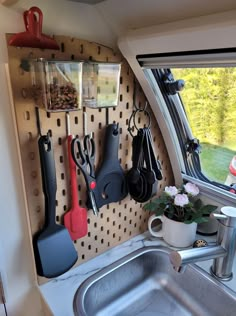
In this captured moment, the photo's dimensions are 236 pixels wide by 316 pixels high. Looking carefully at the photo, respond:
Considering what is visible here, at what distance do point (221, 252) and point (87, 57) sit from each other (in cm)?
79

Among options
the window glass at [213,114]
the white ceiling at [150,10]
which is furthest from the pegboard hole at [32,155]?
the window glass at [213,114]

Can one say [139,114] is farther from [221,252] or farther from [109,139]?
[221,252]

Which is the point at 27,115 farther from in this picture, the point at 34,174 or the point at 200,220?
the point at 200,220

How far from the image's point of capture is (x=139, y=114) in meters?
0.96

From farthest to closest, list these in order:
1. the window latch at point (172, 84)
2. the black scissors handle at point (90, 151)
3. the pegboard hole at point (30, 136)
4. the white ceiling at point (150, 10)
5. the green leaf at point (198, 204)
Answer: the green leaf at point (198, 204) < the window latch at point (172, 84) < the black scissors handle at point (90, 151) < the pegboard hole at point (30, 136) < the white ceiling at point (150, 10)

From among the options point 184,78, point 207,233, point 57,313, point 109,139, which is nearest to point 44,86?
point 109,139

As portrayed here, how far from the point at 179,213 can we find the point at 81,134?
1.70 ft

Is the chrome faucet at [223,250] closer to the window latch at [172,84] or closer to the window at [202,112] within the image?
the window at [202,112]

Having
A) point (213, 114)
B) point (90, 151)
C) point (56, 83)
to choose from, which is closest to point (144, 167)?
point (90, 151)

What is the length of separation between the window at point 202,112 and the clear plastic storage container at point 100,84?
14cm

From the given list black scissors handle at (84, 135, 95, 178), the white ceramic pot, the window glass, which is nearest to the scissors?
black scissors handle at (84, 135, 95, 178)

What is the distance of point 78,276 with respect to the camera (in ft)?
2.99

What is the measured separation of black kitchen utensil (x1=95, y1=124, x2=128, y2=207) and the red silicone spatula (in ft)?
0.25

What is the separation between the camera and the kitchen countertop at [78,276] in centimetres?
81
